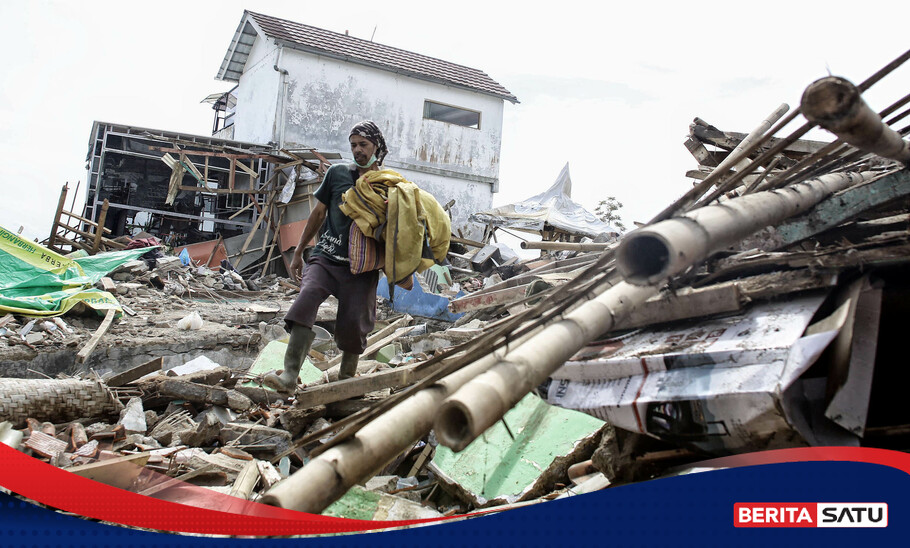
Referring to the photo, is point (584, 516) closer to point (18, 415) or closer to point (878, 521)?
point (878, 521)

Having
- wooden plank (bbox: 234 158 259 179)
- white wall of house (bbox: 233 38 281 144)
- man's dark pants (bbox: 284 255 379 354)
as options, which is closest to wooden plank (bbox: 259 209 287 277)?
wooden plank (bbox: 234 158 259 179)

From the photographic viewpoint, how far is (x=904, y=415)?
2.47 m

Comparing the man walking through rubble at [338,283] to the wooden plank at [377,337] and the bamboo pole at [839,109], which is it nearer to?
the wooden plank at [377,337]

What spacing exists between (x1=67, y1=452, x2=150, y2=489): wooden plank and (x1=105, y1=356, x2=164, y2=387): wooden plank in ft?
5.43

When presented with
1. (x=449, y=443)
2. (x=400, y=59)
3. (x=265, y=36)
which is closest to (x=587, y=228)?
(x=400, y=59)

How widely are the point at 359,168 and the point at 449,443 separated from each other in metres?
2.93

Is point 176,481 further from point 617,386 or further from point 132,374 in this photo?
point 617,386

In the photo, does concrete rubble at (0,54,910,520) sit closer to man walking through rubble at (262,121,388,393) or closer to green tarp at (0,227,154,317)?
man walking through rubble at (262,121,388,393)

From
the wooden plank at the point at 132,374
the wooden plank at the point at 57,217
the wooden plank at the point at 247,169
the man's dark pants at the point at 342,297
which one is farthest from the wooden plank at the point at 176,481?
the wooden plank at the point at 247,169

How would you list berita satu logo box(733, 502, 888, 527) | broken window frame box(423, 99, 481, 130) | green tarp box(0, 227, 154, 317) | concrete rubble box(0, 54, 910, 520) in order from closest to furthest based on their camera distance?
concrete rubble box(0, 54, 910, 520) < berita satu logo box(733, 502, 888, 527) < green tarp box(0, 227, 154, 317) < broken window frame box(423, 99, 481, 130)

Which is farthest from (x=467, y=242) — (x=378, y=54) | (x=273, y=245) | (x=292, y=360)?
(x=292, y=360)

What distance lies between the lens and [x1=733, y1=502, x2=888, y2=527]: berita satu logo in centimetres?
186

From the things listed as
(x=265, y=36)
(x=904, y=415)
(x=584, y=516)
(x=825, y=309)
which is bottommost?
(x=584, y=516)

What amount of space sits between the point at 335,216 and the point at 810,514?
2967 millimetres
